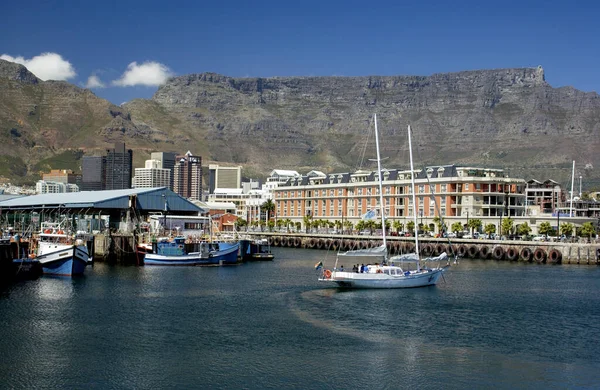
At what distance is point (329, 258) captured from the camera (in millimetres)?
119938

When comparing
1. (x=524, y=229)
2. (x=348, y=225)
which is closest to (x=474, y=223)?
(x=524, y=229)

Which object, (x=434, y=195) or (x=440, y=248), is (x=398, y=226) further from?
(x=440, y=248)

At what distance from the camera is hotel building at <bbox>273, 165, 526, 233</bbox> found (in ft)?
489

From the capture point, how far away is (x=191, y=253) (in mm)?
98625

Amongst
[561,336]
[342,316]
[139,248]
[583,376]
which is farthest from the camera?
[139,248]

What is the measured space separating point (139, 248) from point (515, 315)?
58337 mm

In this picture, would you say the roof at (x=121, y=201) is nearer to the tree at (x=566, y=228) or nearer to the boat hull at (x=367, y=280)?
the boat hull at (x=367, y=280)

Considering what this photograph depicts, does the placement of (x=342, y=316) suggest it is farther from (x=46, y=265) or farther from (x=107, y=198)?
(x=107, y=198)

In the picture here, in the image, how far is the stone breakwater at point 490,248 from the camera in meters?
110

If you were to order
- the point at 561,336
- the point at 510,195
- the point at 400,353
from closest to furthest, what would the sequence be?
the point at 400,353, the point at 561,336, the point at 510,195

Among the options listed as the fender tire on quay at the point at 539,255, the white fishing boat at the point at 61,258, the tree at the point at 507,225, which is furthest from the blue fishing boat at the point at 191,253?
the tree at the point at 507,225

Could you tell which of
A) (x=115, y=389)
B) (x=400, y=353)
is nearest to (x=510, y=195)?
(x=400, y=353)

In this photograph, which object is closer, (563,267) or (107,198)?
(563,267)

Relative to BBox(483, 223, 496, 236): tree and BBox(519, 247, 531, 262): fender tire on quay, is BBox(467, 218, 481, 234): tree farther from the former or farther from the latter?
BBox(519, 247, 531, 262): fender tire on quay
